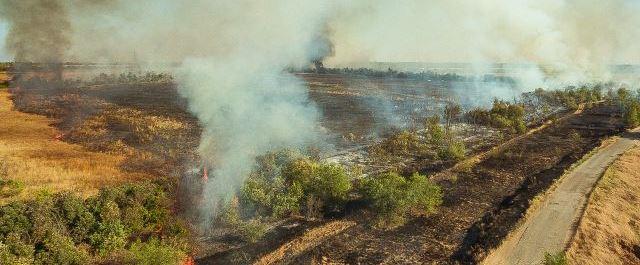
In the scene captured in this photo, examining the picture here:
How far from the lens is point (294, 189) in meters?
16.9

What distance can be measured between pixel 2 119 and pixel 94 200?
37482 mm

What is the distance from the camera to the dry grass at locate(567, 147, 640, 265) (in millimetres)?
14102

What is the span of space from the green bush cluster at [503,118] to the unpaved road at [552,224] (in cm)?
1438

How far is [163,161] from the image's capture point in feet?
81.7

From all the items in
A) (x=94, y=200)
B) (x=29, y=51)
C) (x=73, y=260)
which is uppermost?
(x=29, y=51)

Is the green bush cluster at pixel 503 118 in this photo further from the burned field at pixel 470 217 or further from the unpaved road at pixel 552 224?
the unpaved road at pixel 552 224

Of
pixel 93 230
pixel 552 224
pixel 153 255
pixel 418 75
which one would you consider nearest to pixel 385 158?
pixel 552 224

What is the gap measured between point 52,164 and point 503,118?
3617cm

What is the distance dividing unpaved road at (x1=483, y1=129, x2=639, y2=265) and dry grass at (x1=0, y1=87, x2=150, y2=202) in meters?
16.9

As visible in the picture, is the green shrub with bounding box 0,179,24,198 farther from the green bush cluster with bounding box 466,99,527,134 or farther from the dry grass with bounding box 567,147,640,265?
the green bush cluster with bounding box 466,99,527,134

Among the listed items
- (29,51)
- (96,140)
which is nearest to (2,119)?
(29,51)

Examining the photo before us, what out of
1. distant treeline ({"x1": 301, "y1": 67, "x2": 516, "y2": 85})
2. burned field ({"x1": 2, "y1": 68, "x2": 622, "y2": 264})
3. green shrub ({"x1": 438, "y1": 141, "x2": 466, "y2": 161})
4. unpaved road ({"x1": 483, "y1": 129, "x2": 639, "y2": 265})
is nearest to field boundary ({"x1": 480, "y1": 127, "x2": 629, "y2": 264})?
unpaved road ({"x1": 483, "y1": 129, "x2": 639, "y2": 265})

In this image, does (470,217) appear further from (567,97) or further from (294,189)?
(567,97)

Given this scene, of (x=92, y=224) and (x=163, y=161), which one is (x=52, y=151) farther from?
(x=92, y=224)
